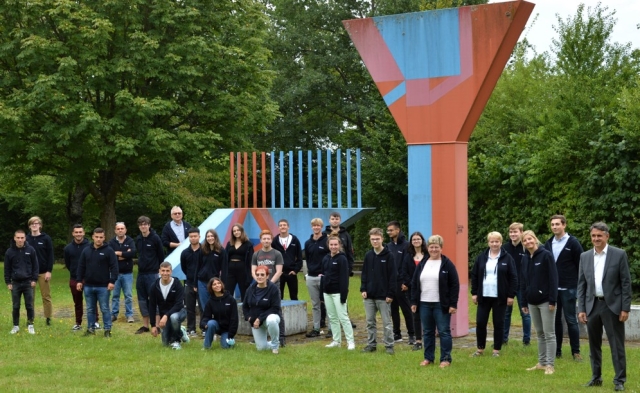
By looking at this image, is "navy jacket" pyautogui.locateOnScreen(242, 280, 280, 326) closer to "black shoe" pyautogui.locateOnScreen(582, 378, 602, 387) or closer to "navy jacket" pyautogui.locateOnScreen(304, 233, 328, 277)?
"navy jacket" pyautogui.locateOnScreen(304, 233, 328, 277)

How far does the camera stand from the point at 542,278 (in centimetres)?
902

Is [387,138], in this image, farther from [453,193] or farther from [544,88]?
[453,193]

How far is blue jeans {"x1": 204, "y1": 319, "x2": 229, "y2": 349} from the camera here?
10539mm

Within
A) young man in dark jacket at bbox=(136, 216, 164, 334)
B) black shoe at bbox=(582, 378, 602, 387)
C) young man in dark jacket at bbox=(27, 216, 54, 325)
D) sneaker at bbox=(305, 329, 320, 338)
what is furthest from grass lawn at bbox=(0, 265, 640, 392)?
young man in dark jacket at bbox=(27, 216, 54, 325)

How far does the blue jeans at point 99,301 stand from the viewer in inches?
463

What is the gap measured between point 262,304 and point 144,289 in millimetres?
2837

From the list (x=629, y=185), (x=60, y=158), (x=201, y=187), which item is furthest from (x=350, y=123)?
(x=629, y=185)

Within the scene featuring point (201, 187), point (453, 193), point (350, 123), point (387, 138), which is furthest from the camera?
point (350, 123)

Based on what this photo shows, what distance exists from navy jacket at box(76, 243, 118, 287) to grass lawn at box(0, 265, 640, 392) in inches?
31.7

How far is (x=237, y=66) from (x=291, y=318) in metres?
12.1

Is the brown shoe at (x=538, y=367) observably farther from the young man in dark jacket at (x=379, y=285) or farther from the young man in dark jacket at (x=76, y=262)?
→ the young man in dark jacket at (x=76, y=262)

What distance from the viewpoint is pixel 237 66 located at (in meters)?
23.0

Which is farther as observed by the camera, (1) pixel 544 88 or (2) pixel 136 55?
(1) pixel 544 88

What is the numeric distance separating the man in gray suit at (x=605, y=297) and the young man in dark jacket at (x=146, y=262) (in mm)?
6664
